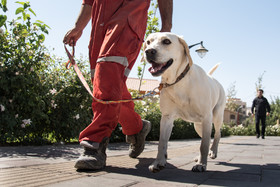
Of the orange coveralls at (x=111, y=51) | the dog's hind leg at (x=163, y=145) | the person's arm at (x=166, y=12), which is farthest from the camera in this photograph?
the person's arm at (x=166, y=12)

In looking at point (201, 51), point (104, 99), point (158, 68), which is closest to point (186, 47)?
point (158, 68)

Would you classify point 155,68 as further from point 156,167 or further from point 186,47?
point 156,167

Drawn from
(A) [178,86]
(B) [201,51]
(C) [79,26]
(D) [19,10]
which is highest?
(B) [201,51]

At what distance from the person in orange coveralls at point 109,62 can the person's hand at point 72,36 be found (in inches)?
14.6

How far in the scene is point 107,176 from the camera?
2.23 metres

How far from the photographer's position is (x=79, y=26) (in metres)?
3.33

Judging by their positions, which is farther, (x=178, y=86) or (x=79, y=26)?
(x=79, y=26)

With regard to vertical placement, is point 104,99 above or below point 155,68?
below

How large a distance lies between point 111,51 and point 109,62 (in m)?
0.11

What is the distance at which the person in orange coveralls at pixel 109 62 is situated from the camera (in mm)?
2596

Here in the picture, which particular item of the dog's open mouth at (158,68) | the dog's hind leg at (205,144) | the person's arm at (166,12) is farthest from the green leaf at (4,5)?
the dog's hind leg at (205,144)

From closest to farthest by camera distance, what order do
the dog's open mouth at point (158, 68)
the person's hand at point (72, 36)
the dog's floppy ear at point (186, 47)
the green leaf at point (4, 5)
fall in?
the dog's open mouth at point (158, 68) < the dog's floppy ear at point (186, 47) < the person's hand at point (72, 36) < the green leaf at point (4, 5)

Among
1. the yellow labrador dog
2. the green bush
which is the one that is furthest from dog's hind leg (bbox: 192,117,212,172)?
the green bush

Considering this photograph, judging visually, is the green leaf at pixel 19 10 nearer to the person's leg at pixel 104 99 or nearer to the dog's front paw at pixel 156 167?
the person's leg at pixel 104 99
